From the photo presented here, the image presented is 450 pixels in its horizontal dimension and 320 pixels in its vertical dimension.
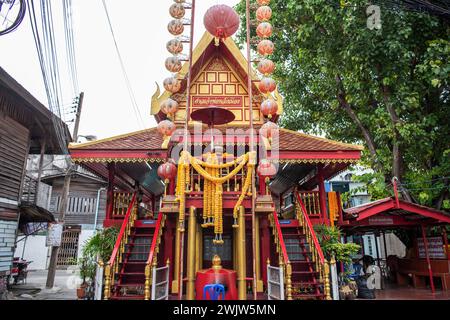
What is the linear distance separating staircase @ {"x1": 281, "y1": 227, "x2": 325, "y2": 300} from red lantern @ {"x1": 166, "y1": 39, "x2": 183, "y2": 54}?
18.6ft

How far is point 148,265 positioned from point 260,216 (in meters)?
3.17

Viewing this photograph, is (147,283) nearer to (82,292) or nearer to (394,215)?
(82,292)

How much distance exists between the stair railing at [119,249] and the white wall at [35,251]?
1512 centimetres

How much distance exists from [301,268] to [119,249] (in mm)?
4675

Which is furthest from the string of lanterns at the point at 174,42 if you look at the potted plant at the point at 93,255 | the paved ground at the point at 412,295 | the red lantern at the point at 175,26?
the paved ground at the point at 412,295

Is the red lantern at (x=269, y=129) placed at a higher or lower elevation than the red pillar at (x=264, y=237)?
higher

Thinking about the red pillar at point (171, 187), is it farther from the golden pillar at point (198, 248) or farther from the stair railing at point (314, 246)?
the stair railing at point (314, 246)

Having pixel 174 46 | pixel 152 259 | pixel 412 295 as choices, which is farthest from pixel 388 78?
pixel 152 259

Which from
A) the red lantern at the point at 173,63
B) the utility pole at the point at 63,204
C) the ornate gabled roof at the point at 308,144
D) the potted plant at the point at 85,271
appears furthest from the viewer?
the utility pole at the point at 63,204

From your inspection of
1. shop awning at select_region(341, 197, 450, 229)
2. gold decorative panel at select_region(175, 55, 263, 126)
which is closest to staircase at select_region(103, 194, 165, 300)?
gold decorative panel at select_region(175, 55, 263, 126)

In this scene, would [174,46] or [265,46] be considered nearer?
[174,46]

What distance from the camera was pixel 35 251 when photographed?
20.0 meters

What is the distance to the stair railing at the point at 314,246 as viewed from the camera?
6.69 m

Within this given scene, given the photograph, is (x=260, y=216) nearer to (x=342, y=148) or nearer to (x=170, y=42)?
(x=342, y=148)
